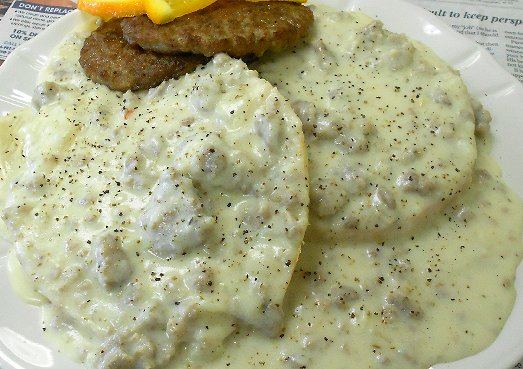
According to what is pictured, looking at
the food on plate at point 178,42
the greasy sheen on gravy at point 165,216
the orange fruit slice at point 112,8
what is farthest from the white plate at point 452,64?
the food on plate at point 178,42

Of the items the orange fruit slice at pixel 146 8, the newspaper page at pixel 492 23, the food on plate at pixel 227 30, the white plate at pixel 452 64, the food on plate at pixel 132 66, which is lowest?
the newspaper page at pixel 492 23

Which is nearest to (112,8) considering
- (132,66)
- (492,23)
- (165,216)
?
(132,66)

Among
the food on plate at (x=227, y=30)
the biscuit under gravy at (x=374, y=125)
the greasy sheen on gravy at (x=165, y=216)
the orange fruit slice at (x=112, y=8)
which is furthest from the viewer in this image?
the orange fruit slice at (x=112, y=8)

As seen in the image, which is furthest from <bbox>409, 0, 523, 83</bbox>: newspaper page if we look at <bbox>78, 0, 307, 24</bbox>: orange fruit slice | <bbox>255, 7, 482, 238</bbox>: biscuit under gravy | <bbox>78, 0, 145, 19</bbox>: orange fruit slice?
<bbox>78, 0, 145, 19</bbox>: orange fruit slice

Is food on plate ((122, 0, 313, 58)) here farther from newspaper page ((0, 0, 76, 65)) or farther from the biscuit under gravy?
newspaper page ((0, 0, 76, 65))

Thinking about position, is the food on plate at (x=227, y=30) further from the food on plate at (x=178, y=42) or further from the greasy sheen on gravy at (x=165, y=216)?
the greasy sheen on gravy at (x=165, y=216)

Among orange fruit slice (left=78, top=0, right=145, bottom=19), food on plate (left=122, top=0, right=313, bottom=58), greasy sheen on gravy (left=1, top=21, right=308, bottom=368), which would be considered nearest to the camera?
greasy sheen on gravy (left=1, top=21, right=308, bottom=368)

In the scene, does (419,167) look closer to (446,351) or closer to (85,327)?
(446,351)

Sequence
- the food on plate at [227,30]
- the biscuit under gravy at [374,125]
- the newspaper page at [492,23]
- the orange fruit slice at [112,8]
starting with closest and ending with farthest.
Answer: the biscuit under gravy at [374,125] < the food on plate at [227,30] < the orange fruit slice at [112,8] < the newspaper page at [492,23]
